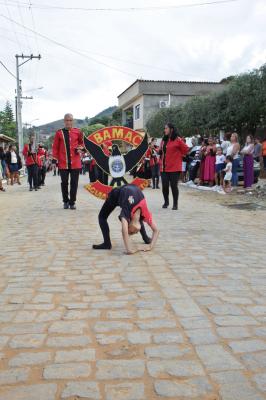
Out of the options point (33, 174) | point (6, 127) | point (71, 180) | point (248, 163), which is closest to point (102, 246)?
point (71, 180)

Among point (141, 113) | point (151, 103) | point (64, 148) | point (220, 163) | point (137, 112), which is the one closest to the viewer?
point (64, 148)

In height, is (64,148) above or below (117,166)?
above

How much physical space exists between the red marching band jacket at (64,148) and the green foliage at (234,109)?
11.8 meters

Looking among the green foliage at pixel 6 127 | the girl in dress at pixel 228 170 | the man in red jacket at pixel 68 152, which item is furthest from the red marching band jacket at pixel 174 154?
the green foliage at pixel 6 127

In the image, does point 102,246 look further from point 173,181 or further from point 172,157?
point 172,157

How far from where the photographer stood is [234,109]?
21828 millimetres

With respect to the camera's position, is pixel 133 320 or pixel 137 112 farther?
pixel 137 112

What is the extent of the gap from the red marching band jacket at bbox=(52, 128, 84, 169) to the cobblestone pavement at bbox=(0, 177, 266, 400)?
3.42m

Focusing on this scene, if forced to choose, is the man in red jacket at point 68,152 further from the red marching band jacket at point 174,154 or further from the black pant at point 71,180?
the red marching band jacket at point 174,154

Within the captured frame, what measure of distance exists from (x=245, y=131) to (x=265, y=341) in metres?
21.1

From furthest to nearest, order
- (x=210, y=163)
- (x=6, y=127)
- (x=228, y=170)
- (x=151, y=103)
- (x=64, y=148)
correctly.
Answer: (x=6, y=127) < (x=151, y=103) < (x=210, y=163) < (x=228, y=170) < (x=64, y=148)

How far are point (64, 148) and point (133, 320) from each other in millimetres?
6823

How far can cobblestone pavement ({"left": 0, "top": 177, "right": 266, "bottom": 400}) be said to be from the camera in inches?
99.8

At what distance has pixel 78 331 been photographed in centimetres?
323
